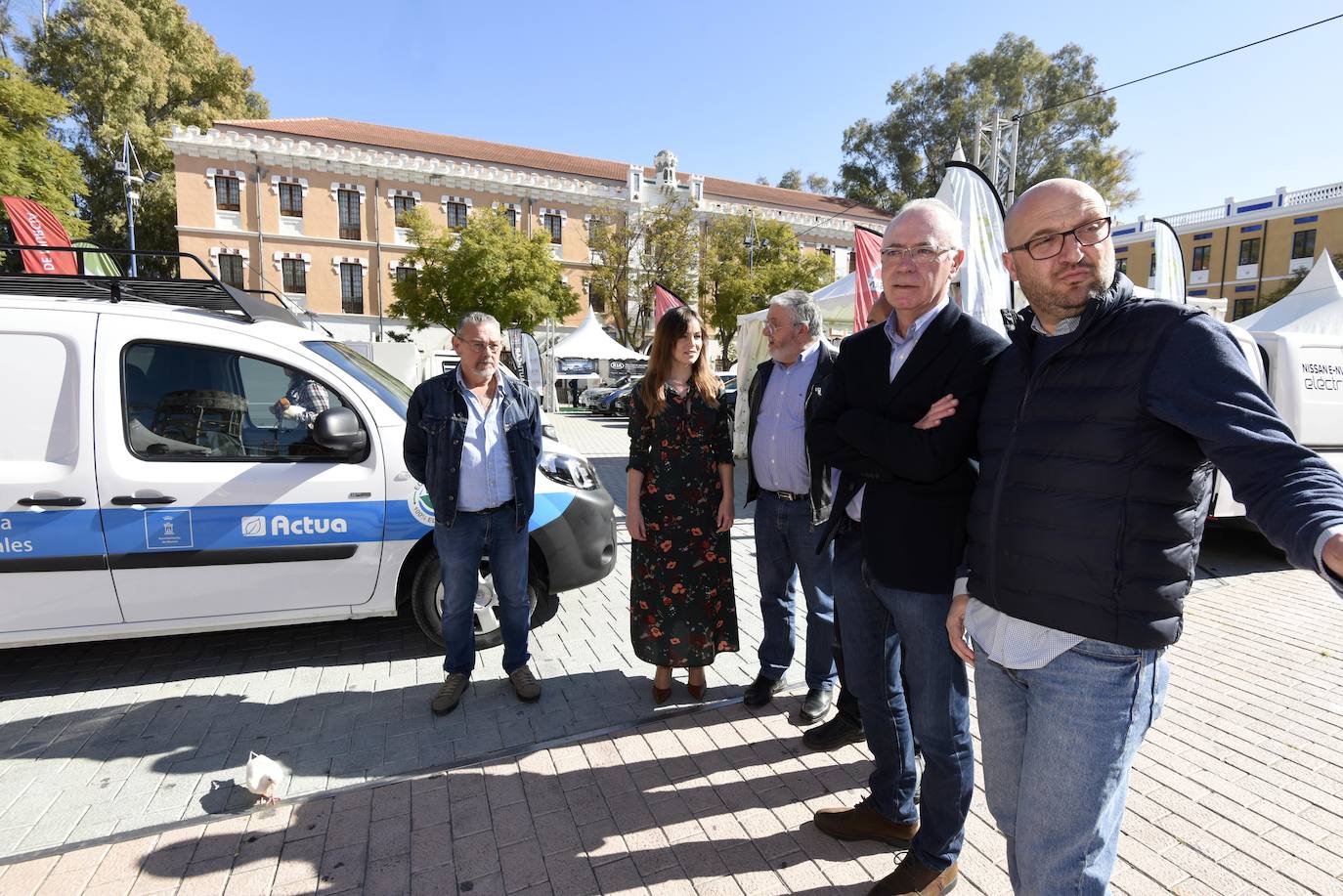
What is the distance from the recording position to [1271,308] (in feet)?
48.1

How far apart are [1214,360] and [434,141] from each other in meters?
46.8

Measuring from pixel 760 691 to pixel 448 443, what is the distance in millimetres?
1919

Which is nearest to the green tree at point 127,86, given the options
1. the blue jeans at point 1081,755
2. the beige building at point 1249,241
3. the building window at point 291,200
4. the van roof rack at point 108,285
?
the building window at point 291,200

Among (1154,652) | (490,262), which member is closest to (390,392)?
(1154,652)

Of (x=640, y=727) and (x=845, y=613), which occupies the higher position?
(x=845, y=613)

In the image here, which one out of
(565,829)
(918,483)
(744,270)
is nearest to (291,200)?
(744,270)

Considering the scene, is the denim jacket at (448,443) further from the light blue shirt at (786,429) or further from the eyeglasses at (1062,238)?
the eyeglasses at (1062,238)

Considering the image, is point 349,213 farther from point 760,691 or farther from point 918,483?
point 918,483

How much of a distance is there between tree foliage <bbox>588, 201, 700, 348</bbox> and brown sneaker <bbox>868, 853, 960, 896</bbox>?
31.3 meters

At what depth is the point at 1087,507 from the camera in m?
1.41

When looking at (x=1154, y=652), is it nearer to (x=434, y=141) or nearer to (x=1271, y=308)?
(x=1271, y=308)

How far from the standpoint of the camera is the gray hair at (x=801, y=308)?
121 inches

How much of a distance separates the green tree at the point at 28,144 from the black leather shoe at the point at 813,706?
16235mm

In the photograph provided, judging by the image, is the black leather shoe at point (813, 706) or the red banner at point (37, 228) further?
the red banner at point (37, 228)
